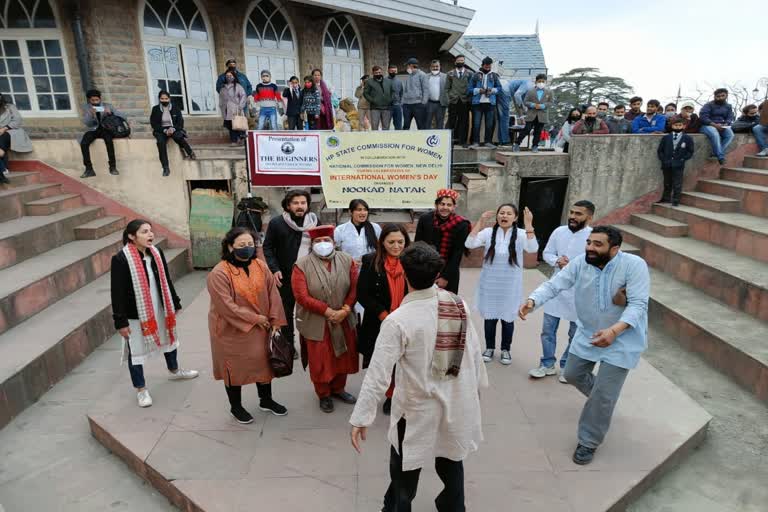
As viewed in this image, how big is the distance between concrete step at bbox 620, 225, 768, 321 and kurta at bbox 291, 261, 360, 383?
14.6 ft

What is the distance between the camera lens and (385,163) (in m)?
7.38

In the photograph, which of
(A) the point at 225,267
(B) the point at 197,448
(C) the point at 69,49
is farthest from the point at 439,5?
(B) the point at 197,448

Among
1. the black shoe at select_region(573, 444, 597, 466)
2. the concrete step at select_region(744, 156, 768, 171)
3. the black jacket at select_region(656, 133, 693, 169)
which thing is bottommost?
the black shoe at select_region(573, 444, 597, 466)

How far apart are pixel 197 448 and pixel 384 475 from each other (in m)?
1.36

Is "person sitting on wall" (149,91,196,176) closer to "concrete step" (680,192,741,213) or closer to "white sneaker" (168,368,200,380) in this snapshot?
"white sneaker" (168,368,200,380)

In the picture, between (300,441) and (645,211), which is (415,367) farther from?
(645,211)

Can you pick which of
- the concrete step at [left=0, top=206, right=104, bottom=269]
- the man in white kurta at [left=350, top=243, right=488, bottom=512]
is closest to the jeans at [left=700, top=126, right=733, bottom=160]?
the man in white kurta at [left=350, top=243, right=488, bottom=512]

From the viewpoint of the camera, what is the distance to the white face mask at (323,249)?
11.3 feet

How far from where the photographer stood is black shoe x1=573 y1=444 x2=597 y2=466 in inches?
123

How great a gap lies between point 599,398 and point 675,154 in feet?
21.1

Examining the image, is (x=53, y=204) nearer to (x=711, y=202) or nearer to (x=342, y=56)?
(x=342, y=56)

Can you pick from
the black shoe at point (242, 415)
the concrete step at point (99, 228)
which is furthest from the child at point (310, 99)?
the black shoe at point (242, 415)

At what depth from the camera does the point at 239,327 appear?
327 centimetres

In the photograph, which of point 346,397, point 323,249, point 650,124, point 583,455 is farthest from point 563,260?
point 650,124
